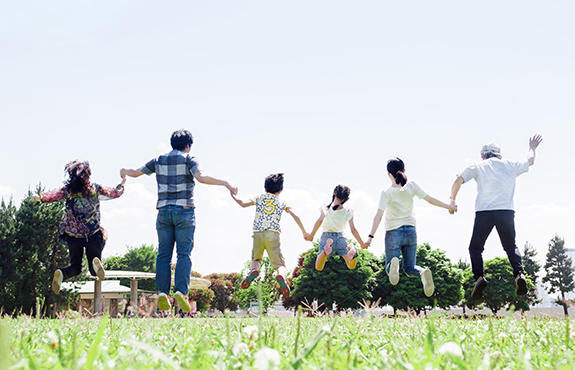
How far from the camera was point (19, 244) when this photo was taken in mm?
31344

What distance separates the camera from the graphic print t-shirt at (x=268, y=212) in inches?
391

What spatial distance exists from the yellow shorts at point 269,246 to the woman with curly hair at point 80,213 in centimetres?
309

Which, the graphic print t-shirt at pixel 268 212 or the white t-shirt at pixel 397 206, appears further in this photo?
the graphic print t-shirt at pixel 268 212

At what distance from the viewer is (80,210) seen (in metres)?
8.17

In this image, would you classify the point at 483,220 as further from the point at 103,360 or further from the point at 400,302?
the point at 400,302

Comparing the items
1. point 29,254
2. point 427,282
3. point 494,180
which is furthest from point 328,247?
point 29,254

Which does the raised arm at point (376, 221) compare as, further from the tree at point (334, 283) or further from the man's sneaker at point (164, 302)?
the tree at point (334, 283)

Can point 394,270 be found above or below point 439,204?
below

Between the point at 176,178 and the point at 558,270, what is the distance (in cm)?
8067

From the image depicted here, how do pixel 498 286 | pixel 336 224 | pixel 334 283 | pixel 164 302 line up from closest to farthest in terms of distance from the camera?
1. pixel 164 302
2. pixel 336 224
3. pixel 334 283
4. pixel 498 286

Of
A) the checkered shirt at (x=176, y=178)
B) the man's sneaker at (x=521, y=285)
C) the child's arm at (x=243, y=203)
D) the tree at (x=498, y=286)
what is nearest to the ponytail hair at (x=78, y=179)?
the checkered shirt at (x=176, y=178)

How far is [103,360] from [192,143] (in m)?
6.43

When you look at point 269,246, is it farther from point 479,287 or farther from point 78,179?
point 479,287

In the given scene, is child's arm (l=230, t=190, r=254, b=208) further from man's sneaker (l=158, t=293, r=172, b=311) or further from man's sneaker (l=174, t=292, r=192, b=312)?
man's sneaker (l=158, t=293, r=172, b=311)
